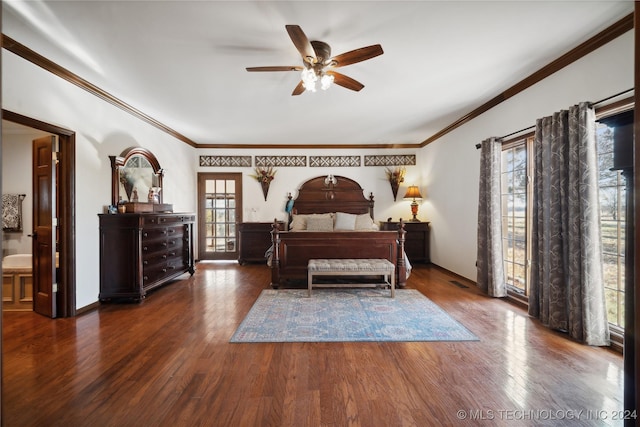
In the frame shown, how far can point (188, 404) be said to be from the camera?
1978mm

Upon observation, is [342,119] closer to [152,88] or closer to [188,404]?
[152,88]

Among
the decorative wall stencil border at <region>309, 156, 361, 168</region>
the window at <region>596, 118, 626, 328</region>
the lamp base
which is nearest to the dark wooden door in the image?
the decorative wall stencil border at <region>309, 156, 361, 168</region>

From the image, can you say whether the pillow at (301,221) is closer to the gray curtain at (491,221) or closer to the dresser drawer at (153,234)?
the dresser drawer at (153,234)

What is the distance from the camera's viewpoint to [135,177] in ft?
14.4

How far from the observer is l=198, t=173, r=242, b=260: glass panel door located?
6609 mm

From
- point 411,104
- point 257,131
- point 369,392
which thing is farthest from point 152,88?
point 369,392

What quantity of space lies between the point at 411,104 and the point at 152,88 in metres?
3.33

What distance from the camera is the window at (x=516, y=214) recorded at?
3679 mm

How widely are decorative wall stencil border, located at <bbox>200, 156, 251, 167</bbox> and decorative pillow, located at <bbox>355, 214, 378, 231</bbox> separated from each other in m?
2.67

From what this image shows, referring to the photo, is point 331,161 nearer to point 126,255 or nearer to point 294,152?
point 294,152

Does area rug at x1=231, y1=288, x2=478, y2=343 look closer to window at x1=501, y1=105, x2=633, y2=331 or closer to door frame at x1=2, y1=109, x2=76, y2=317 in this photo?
window at x1=501, y1=105, x2=633, y2=331

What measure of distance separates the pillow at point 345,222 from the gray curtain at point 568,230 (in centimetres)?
319

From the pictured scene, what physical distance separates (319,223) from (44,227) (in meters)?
4.02

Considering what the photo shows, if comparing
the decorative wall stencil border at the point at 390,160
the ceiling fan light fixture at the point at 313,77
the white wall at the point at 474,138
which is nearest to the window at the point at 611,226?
the white wall at the point at 474,138
